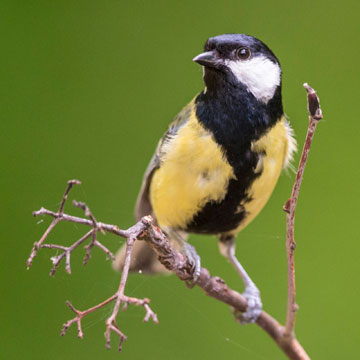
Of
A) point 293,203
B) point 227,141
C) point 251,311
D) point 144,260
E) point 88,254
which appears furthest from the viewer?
point 144,260

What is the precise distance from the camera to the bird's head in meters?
1.23

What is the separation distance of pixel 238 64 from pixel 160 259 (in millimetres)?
463

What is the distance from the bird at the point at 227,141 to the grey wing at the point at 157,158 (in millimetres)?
16

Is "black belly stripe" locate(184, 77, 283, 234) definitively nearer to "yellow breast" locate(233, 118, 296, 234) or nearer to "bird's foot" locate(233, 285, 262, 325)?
"yellow breast" locate(233, 118, 296, 234)

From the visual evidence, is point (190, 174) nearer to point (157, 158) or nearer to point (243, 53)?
point (157, 158)

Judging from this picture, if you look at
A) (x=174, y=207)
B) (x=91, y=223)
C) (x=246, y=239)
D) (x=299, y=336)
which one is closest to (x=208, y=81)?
(x=174, y=207)

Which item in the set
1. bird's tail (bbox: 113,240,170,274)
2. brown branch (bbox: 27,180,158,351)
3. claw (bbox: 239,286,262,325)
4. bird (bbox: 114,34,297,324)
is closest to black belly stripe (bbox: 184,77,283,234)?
bird (bbox: 114,34,297,324)

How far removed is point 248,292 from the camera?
1.47m

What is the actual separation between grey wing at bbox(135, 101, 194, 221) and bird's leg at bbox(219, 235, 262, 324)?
0.69ft

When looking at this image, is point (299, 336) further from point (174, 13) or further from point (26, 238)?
point (174, 13)

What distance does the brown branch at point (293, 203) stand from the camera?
2.49ft

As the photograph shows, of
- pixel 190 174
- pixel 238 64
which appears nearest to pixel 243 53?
pixel 238 64

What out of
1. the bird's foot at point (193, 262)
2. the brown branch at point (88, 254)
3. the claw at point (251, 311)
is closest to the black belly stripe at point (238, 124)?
the bird's foot at point (193, 262)

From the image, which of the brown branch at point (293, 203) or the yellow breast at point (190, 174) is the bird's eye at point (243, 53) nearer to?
the yellow breast at point (190, 174)
